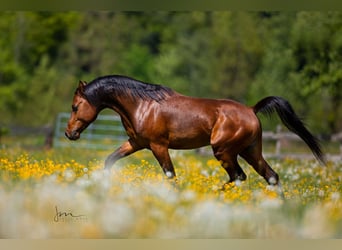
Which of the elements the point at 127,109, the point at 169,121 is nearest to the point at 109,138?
the point at 127,109

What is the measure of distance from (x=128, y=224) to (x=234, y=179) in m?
1.78

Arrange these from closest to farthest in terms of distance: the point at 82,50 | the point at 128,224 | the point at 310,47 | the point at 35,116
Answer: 1. the point at 128,224
2. the point at 310,47
3. the point at 35,116
4. the point at 82,50

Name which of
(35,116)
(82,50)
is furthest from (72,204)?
(82,50)

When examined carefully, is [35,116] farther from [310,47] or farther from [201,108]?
[201,108]

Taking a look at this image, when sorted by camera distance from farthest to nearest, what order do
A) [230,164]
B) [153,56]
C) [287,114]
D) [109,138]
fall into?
[153,56]
[109,138]
[287,114]
[230,164]

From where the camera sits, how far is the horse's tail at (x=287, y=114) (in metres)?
7.47

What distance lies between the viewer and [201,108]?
7262 mm

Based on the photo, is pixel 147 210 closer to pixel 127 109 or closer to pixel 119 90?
Result: pixel 127 109

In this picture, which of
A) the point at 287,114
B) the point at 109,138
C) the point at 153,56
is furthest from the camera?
the point at 153,56

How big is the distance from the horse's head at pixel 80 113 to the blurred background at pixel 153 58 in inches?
435

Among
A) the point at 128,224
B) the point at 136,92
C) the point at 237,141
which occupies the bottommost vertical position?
the point at 128,224

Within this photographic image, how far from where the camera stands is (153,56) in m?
27.2

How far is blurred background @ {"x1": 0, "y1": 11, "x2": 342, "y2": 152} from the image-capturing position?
67.5ft

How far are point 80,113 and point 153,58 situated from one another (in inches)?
777
